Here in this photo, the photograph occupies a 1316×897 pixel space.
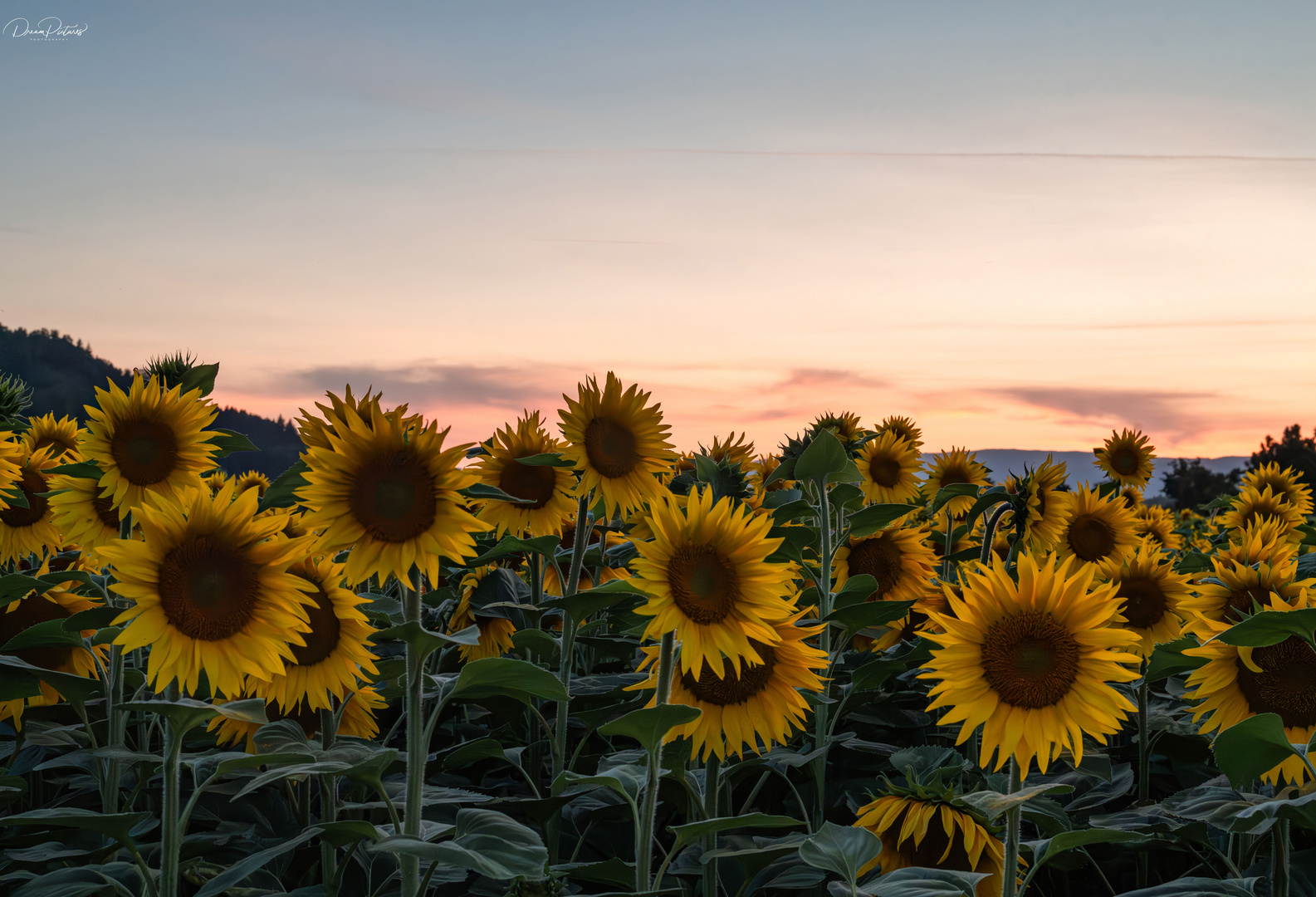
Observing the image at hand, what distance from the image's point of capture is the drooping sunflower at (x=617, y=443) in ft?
14.4

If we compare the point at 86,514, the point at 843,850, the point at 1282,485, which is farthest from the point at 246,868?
the point at 1282,485

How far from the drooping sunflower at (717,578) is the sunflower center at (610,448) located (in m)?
1.45

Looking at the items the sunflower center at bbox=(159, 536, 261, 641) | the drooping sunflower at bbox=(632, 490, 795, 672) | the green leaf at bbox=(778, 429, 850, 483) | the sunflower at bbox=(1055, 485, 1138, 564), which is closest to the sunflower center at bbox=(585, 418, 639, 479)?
the green leaf at bbox=(778, 429, 850, 483)

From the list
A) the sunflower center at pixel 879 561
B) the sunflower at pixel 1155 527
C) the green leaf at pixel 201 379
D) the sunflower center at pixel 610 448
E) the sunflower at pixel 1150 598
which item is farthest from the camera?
the sunflower at pixel 1155 527

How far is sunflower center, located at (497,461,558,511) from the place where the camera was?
5.46m

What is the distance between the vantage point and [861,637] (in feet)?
19.9

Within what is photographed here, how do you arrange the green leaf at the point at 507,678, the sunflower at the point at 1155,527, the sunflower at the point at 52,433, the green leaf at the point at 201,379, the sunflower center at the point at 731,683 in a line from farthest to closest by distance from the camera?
the sunflower at the point at 1155,527, the sunflower at the point at 52,433, the green leaf at the point at 201,379, the sunflower center at the point at 731,683, the green leaf at the point at 507,678

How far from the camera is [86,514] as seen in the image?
4.27m

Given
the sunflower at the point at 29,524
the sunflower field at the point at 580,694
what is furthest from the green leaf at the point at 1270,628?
the sunflower at the point at 29,524

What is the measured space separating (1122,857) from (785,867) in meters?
1.81

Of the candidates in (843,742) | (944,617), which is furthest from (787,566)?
(843,742)

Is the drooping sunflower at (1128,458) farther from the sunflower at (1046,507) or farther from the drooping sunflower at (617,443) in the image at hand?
the drooping sunflower at (617,443)

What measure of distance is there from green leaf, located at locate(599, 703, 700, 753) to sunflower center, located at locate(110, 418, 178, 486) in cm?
248

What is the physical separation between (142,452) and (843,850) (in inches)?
126
